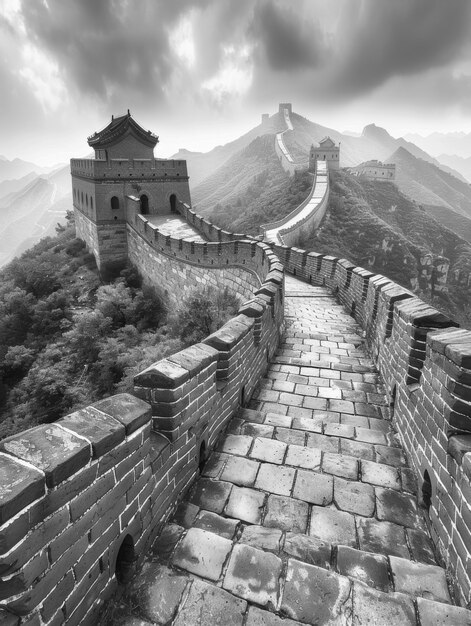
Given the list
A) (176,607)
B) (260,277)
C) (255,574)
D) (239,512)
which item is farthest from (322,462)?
(260,277)

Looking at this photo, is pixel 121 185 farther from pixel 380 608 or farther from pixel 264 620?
pixel 380 608

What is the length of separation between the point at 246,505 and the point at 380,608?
3.07 ft

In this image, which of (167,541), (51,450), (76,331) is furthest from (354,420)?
(76,331)

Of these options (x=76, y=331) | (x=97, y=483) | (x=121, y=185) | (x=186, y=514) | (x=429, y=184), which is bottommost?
(x=76, y=331)

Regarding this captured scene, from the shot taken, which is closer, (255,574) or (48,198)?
(255,574)

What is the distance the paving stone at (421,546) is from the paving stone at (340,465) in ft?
1.75

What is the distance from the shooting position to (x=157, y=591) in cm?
184

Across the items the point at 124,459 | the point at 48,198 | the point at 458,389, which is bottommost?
the point at 124,459

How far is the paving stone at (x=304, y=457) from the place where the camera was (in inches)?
113

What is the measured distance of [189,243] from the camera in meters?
14.3

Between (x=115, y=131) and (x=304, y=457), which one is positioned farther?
(x=115, y=131)

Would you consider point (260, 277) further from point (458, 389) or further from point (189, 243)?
point (458, 389)

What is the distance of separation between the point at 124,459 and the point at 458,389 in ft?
6.09

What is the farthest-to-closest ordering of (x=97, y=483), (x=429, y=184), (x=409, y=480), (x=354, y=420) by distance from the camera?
(x=429, y=184) → (x=354, y=420) → (x=409, y=480) → (x=97, y=483)
